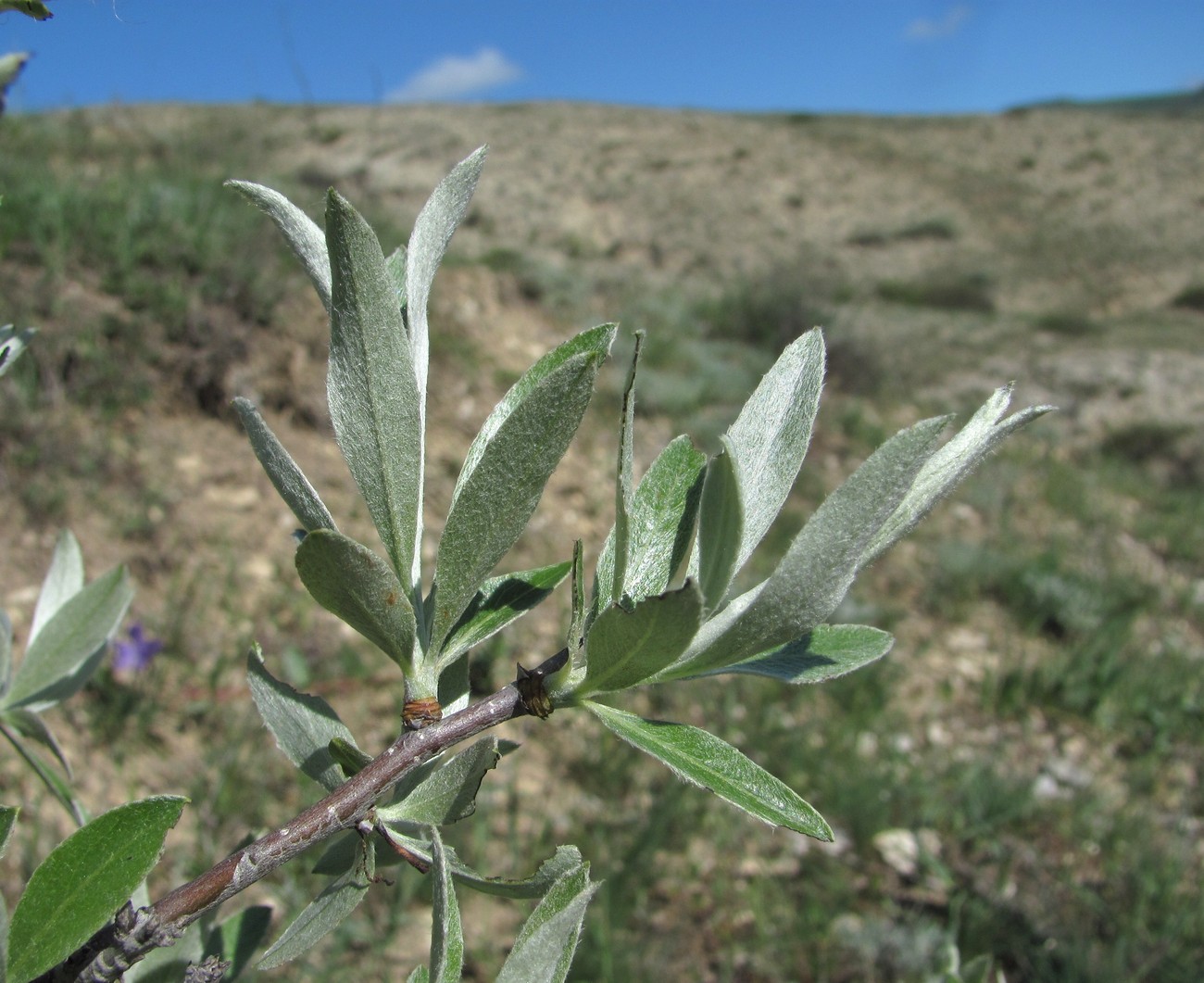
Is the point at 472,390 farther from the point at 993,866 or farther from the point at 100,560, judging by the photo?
the point at 993,866

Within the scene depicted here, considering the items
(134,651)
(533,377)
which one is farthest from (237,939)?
(134,651)

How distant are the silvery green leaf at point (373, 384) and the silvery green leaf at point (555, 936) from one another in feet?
0.46

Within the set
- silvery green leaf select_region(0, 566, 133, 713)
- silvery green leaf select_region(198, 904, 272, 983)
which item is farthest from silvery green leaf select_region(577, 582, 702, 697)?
silvery green leaf select_region(0, 566, 133, 713)

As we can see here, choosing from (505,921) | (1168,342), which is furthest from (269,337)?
(1168,342)

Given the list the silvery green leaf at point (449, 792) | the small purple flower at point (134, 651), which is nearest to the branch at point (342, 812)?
the silvery green leaf at point (449, 792)

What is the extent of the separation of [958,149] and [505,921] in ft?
71.3

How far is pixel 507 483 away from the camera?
0.35 m

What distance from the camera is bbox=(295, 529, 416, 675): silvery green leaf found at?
32 centimetres

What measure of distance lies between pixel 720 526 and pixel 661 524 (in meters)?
0.09

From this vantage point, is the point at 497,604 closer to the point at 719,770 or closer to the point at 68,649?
the point at 719,770

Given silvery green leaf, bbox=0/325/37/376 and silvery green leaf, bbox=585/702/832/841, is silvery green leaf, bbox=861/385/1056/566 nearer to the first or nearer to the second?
silvery green leaf, bbox=585/702/832/841

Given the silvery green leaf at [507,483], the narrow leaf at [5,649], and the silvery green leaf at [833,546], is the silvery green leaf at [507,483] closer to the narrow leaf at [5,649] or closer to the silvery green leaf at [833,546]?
the silvery green leaf at [833,546]

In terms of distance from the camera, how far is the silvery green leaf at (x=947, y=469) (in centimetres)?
36

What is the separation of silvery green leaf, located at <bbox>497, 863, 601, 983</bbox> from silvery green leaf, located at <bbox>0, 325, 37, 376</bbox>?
337mm
